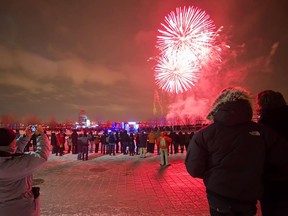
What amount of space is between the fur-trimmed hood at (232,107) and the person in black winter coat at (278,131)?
18.5 inches

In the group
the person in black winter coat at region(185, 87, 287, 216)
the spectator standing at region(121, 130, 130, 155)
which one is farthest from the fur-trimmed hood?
the spectator standing at region(121, 130, 130, 155)

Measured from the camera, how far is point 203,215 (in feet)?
20.6

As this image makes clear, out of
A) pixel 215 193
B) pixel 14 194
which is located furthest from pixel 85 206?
pixel 215 193

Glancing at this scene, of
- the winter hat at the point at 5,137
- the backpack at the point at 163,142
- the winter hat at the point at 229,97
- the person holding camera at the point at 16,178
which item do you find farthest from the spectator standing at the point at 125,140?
the winter hat at the point at 229,97

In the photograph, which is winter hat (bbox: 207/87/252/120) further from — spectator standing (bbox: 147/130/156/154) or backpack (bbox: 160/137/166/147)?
spectator standing (bbox: 147/130/156/154)

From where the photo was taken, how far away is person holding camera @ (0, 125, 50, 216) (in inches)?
122

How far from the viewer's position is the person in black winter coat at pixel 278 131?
117 inches

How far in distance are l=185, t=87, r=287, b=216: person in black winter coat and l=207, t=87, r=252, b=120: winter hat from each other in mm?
33

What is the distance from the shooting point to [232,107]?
2.84 meters

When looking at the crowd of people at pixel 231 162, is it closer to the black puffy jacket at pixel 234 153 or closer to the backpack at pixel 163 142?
the black puffy jacket at pixel 234 153

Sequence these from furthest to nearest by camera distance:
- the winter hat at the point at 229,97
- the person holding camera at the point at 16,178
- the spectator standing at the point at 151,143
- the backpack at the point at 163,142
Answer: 1. the spectator standing at the point at 151,143
2. the backpack at the point at 163,142
3. the person holding camera at the point at 16,178
4. the winter hat at the point at 229,97

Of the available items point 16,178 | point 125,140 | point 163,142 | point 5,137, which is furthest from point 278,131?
point 125,140

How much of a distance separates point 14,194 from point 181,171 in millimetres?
10285

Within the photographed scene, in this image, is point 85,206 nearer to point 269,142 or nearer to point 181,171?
point 269,142
